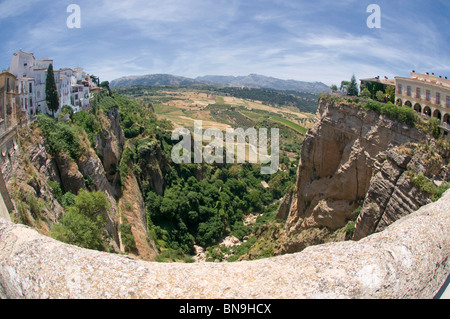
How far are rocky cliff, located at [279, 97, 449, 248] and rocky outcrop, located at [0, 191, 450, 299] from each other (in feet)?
28.1

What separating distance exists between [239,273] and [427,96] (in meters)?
21.1

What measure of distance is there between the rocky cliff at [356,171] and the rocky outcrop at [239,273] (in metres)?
8.56

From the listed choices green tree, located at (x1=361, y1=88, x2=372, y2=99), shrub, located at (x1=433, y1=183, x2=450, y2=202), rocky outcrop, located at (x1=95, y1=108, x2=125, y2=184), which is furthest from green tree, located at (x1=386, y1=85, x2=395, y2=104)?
rocky outcrop, located at (x1=95, y1=108, x2=125, y2=184)

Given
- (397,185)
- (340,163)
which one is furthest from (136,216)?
(397,185)

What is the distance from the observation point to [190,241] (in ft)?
128

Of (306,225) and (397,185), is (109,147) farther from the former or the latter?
(397,185)

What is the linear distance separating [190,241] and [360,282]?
107ft

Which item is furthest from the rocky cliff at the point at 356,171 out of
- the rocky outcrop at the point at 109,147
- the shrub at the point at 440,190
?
the rocky outcrop at the point at 109,147

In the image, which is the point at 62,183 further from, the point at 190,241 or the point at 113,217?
the point at 190,241

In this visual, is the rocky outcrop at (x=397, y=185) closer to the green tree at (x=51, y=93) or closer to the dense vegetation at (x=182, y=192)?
the dense vegetation at (x=182, y=192)

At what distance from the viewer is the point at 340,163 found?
26.9 metres

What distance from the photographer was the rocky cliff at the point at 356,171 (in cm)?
1852
